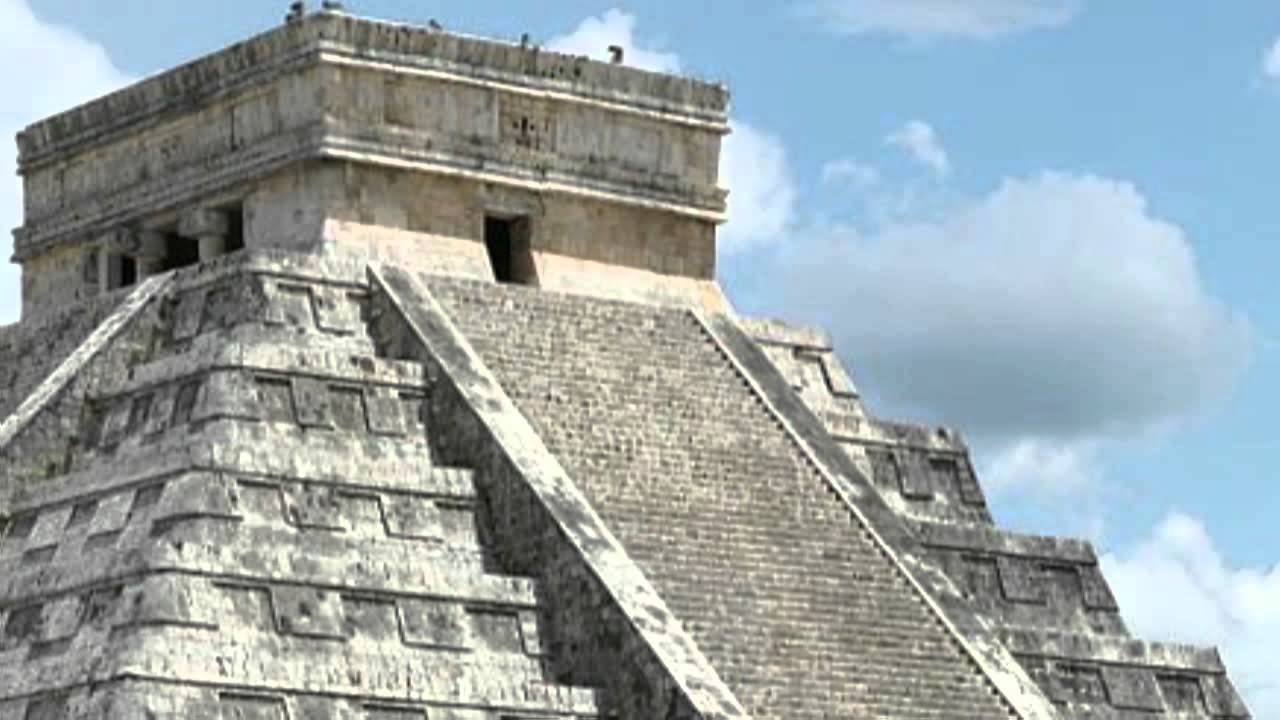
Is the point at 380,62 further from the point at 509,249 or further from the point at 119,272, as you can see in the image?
the point at 119,272

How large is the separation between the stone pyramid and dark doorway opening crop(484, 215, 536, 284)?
37 millimetres

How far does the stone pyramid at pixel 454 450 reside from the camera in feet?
87.7

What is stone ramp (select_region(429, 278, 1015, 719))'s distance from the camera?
2827cm

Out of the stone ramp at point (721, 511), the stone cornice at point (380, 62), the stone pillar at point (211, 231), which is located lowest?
the stone ramp at point (721, 511)

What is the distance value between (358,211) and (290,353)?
10.4 feet

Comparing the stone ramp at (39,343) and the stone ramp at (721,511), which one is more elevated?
the stone ramp at (39,343)

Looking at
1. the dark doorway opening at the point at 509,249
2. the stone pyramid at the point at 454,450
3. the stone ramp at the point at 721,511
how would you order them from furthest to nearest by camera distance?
1. the dark doorway opening at the point at 509,249
2. the stone ramp at the point at 721,511
3. the stone pyramid at the point at 454,450

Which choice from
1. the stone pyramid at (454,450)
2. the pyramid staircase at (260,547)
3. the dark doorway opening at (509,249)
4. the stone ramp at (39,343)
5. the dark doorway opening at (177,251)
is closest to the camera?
the pyramid staircase at (260,547)

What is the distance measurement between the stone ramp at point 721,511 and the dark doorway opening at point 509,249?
0.89 metres

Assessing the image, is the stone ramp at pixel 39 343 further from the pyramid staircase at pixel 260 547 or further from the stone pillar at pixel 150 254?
the pyramid staircase at pixel 260 547

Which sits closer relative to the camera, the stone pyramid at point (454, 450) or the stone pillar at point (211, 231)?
the stone pyramid at point (454, 450)

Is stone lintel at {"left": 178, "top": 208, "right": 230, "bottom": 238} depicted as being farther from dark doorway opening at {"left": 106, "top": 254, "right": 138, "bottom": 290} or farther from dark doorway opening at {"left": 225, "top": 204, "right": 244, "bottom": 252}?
dark doorway opening at {"left": 106, "top": 254, "right": 138, "bottom": 290}

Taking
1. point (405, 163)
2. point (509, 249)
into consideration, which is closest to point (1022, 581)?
point (509, 249)

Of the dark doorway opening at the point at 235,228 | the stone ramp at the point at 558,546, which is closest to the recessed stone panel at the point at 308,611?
the stone ramp at the point at 558,546
